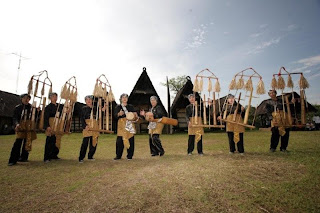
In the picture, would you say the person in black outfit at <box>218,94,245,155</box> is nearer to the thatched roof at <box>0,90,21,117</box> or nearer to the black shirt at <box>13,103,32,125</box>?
the black shirt at <box>13,103,32,125</box>

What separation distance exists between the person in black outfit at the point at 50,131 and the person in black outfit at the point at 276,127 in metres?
7.06

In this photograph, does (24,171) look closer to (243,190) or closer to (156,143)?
(156,143)

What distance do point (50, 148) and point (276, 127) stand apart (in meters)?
7.31

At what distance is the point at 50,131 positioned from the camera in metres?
5.34

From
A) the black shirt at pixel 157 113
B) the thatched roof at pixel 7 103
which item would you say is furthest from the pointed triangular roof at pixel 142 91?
the thatched roof at pixel 7 103

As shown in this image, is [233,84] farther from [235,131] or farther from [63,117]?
[63,117]

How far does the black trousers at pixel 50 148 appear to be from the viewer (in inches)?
211

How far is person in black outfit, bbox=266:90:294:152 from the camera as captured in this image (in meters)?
5.69

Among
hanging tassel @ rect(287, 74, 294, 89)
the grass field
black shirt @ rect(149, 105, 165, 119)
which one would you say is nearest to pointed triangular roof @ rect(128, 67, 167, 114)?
black shirt @ rect(149, 105, 165, 119)

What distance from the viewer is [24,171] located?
14.3ft

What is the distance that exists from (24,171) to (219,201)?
15.2 feet

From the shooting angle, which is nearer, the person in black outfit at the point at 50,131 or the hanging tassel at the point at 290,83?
the person in black outfit at the point at 50,131

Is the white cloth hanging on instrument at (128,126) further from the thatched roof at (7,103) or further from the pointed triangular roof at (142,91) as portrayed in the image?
the thatched roof at (7,103)

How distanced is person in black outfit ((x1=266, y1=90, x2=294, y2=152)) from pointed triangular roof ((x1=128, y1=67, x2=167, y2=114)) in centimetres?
1197
